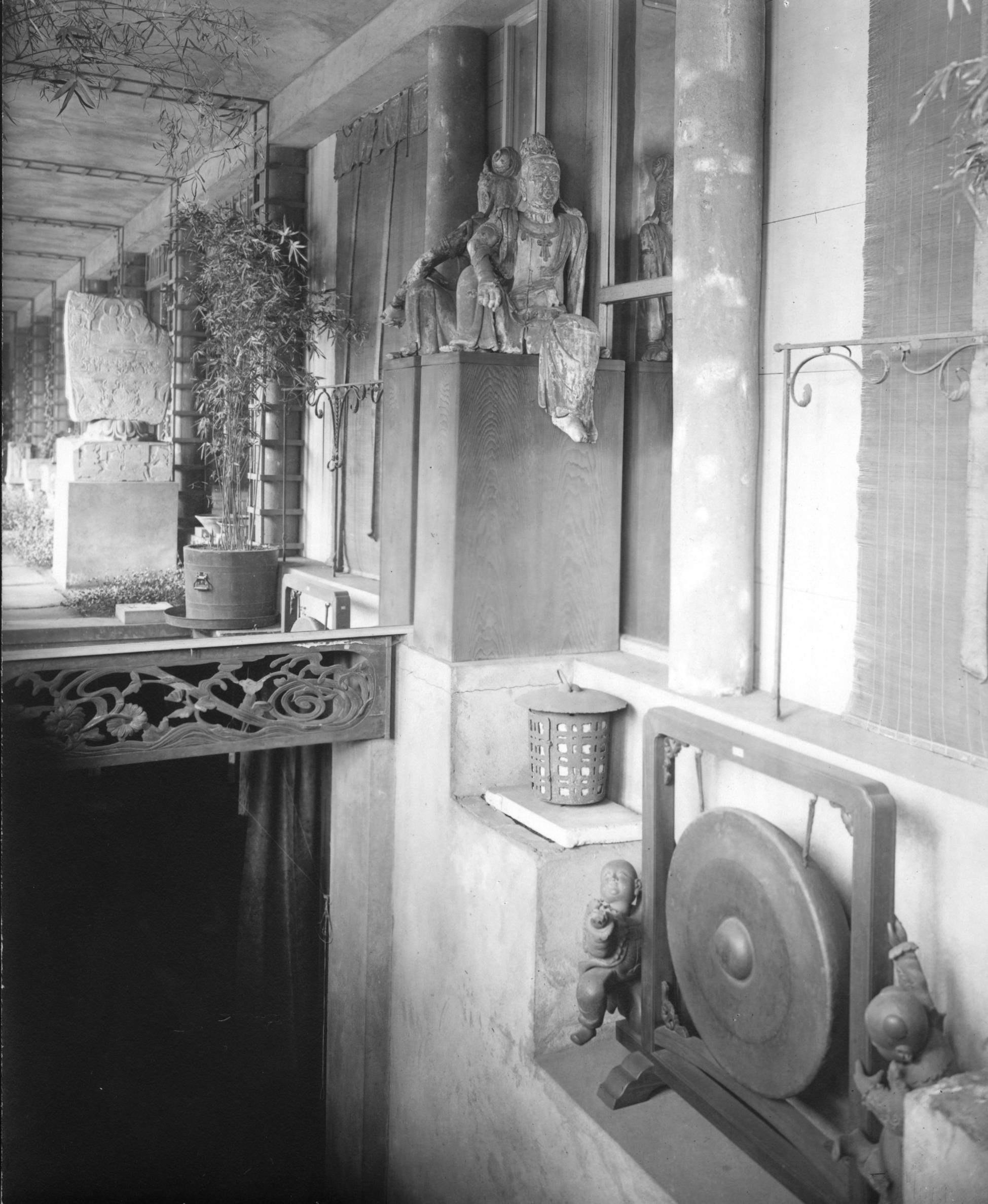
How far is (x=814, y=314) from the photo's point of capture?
136 inches

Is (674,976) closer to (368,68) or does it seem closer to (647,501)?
(647,501)

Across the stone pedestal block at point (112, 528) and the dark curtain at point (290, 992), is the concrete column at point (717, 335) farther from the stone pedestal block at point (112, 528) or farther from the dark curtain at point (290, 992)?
the stone pedestal block at point (112, 528)

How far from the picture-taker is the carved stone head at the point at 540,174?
434 centimetres

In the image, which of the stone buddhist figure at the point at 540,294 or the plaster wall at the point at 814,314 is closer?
the plaster wall at the point at 814,314

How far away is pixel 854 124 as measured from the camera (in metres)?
3.27

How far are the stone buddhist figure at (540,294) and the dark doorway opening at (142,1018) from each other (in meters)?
2.39

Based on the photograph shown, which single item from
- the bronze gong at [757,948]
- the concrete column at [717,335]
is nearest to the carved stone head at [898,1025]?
the bronze gong at [757,948]

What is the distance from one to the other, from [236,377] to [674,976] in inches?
136

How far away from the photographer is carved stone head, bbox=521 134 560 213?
4.34 metres

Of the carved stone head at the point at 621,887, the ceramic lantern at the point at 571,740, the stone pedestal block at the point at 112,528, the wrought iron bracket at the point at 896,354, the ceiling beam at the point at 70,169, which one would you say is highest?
the ceiling beam at the point at 70,169


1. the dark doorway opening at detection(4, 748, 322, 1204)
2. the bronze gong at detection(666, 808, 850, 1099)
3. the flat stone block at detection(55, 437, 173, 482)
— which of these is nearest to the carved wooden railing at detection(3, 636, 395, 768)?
the dark doorway opening at detection(4, 748, 322, 1204)

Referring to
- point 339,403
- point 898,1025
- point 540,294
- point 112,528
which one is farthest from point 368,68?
point 898,1025

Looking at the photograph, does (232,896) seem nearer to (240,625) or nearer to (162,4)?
(240,625)

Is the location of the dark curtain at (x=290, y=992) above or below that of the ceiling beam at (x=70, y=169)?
below
